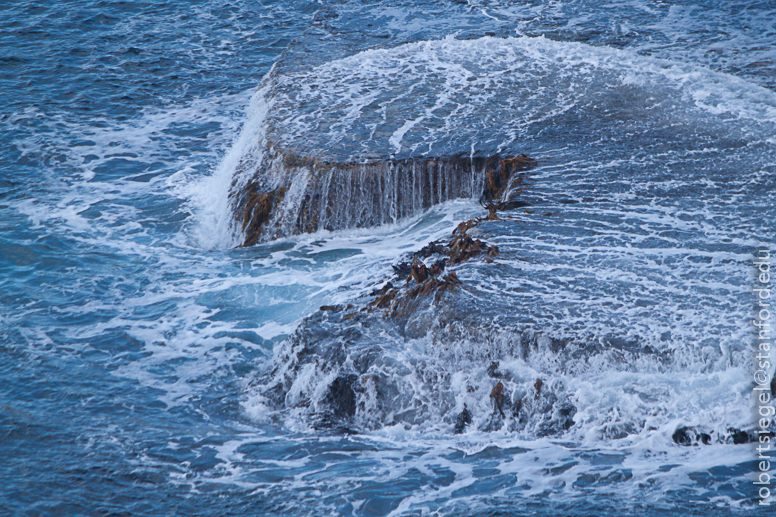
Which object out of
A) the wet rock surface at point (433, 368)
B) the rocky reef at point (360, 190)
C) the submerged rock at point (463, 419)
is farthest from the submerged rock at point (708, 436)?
the rocky reef at point (360, 190)

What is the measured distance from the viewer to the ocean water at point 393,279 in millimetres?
6801

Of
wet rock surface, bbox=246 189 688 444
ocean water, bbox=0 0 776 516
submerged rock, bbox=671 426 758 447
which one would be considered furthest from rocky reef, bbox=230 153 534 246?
submerged rock, bbox=671 426 758 447

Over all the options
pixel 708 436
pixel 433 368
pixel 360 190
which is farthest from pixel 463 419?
pixel 360 190

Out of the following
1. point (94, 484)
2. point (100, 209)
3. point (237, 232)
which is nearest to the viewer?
point (94, 484)

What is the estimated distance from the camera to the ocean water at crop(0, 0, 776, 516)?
6801mm

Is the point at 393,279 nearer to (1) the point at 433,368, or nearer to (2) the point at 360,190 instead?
(1) the point at 433,368

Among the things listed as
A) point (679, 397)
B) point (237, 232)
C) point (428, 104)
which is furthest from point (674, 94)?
point (237, 232)

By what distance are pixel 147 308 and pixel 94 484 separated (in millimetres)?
3421

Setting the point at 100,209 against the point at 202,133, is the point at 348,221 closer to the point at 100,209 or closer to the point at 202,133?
the point at 100,209

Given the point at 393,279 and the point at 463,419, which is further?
the point at 393,279

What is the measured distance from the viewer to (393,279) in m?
9.33

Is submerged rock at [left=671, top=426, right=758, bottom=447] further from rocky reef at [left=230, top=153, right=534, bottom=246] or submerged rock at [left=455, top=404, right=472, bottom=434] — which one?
rocky reef at [left=230, top=153, right=534, bottom=246]

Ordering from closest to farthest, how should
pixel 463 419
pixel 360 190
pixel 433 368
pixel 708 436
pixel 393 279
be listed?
pixel 708 436, pixel 463 419, pixel 433 368, pixel 393 279, pixel 360 190

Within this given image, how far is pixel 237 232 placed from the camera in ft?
37.7
